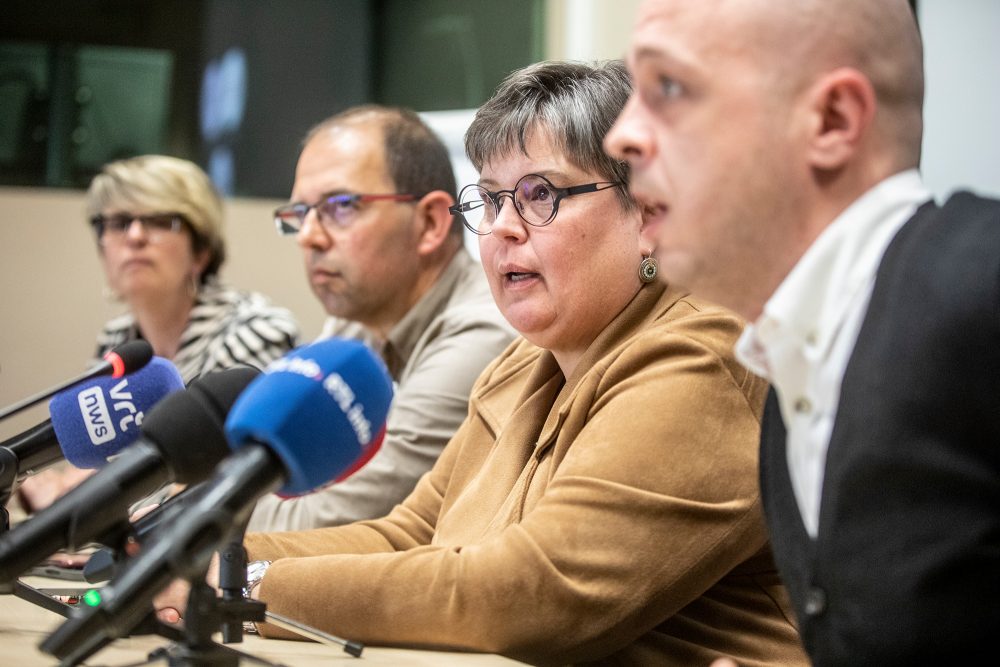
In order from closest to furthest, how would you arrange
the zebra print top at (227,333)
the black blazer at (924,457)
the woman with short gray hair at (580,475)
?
the black blazer at (924,457)
the woman with short gray hair at (580,475)
the zebra print top at (227,333)

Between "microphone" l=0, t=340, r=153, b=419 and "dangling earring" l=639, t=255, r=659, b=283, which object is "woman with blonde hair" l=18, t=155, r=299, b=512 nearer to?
"dangling earring" l=639, t=255, r=659, b=283

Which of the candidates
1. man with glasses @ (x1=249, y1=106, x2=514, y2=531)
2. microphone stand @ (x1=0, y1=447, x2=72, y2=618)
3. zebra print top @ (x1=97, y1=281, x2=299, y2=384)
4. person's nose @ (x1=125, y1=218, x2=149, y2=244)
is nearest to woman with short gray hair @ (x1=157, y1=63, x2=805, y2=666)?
microphone stand @ (x1=0, y1=447, x2=72, y2=618)

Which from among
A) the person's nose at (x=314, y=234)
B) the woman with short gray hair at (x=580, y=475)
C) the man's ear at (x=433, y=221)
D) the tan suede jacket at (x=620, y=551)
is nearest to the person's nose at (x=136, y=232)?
the person's nose at (x=314, y=234)

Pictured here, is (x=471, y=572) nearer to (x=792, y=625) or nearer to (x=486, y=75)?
(x=792, y=625)

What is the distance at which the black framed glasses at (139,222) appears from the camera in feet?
12.5

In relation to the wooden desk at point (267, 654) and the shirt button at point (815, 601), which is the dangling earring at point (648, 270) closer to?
the wooden desk at point (267, 654)

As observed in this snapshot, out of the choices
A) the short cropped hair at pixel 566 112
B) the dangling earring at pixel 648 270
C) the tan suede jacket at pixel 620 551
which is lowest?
the tan suede jacket at pixel 620 551

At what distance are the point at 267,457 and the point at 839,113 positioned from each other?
59cm

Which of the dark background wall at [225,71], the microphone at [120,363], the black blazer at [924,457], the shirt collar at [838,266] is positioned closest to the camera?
the black blazer at [924,457]

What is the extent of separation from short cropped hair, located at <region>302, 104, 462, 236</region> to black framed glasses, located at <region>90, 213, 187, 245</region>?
0.93 m

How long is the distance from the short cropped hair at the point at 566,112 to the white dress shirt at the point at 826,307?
72 centimetres

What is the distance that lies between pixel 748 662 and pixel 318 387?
30.0 inches

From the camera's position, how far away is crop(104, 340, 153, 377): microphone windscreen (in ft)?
4.43

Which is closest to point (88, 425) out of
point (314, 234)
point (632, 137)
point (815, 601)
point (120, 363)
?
point (120, 363)
